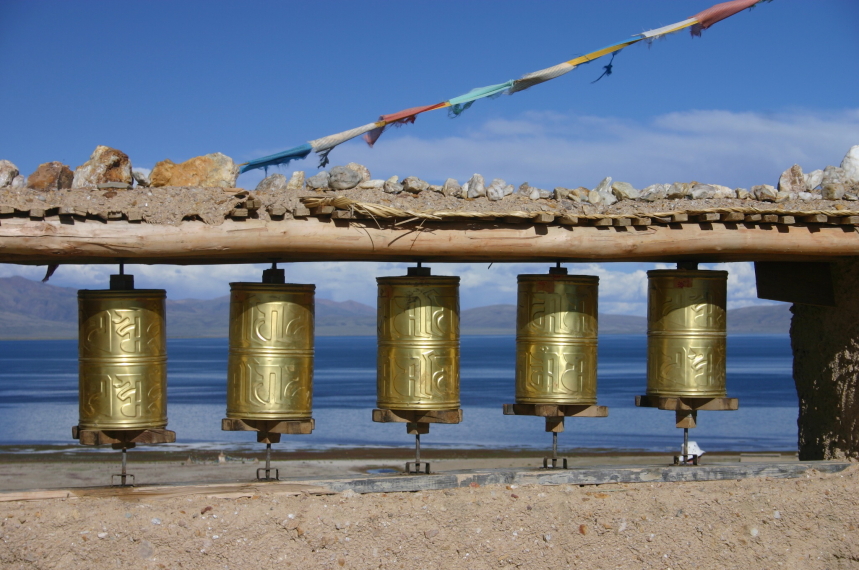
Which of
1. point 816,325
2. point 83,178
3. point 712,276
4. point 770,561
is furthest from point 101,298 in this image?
point 816,325

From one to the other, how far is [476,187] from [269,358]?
143 cm

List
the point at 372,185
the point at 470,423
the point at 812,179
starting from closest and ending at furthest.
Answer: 1. the point at 372,185
2. the point at 812,179
3. the point at 470,423

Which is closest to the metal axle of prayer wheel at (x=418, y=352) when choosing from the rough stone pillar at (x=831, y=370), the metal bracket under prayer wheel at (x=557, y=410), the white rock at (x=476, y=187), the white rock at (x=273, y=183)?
the metal bracket under prayer wheel at (x=557, y=410)

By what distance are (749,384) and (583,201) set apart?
4675cm

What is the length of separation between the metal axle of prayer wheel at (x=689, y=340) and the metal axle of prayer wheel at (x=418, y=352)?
1226 millimetres

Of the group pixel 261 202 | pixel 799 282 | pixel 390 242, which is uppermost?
pixel 261 202

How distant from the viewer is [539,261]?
199 inches

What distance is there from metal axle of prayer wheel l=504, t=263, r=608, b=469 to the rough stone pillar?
1638mm

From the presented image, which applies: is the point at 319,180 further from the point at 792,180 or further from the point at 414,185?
the point at 792,180

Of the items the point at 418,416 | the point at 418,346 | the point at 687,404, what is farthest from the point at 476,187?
the point at 687,404

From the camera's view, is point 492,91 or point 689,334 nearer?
point 492,91

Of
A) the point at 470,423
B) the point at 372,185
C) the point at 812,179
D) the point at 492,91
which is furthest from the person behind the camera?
the point at 470,423

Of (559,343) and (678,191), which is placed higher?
(678,191)

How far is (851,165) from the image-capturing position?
537 centimetres
